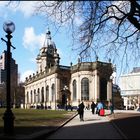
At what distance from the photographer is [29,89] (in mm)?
159000

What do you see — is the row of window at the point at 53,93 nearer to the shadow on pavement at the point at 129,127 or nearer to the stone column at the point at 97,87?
the stone column at the point at 97,87

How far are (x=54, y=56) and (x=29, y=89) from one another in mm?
21134

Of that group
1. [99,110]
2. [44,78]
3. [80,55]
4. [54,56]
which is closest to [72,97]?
[44,78]

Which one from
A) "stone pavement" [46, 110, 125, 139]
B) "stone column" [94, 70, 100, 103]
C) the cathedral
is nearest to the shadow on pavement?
"stone pavement" [46, 110, 125, 139]

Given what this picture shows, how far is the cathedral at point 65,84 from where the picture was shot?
349 ft

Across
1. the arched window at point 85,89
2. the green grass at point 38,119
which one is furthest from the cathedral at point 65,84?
the green grass at point 38,119

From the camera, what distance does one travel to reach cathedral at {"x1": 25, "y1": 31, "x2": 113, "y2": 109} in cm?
10650

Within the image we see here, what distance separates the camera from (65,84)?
118 meters

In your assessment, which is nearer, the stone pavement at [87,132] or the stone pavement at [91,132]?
the stone pavement at [91,132]

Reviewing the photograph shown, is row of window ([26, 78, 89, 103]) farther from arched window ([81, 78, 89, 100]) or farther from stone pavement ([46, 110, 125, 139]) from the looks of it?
stone pavement ([46, 110, 125, 139])

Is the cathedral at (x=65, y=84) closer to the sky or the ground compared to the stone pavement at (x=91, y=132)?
closer to the sky

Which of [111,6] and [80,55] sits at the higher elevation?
[111,6]

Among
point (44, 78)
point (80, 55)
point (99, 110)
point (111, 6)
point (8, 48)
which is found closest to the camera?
point (8, 48)

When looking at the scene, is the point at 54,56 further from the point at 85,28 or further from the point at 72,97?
the point at 85,28
